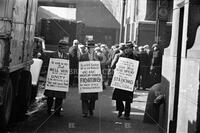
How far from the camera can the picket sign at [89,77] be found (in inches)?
451

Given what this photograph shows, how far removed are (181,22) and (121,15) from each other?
108 feet

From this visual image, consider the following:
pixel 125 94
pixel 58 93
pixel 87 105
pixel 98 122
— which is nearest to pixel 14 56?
pixel 58 93

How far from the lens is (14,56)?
30.4 feet

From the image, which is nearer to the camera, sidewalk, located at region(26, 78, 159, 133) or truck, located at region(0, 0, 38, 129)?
truck, located at region(0, 0, 38, 129)

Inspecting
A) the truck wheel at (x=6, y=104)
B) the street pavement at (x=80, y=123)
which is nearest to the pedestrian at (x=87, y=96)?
the street pavement at (x=80, y=123)

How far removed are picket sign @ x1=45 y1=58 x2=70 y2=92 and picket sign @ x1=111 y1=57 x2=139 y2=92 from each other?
46.7 inches

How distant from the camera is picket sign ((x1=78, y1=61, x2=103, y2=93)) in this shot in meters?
11.4

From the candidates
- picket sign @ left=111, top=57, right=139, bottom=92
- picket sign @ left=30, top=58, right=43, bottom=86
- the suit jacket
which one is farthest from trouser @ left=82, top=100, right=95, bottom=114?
the suit jacket

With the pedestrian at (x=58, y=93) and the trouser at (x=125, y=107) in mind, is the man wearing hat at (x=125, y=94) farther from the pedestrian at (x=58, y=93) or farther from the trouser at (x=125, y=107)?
the pedestrian at (x=58, y=93)

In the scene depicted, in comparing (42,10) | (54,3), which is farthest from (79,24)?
(42,10)

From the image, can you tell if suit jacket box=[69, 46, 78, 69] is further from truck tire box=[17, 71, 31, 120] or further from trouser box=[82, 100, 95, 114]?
truck tire box=[17, 71, 31, 120]

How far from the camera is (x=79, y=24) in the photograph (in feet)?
95.0

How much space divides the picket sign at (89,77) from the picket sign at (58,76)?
0.40 metres

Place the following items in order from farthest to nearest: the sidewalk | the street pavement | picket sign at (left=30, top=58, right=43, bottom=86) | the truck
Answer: picket sign at (left=30, top=58, right=43, bottom=86) → the sidewalk → the street pavement → the truck
